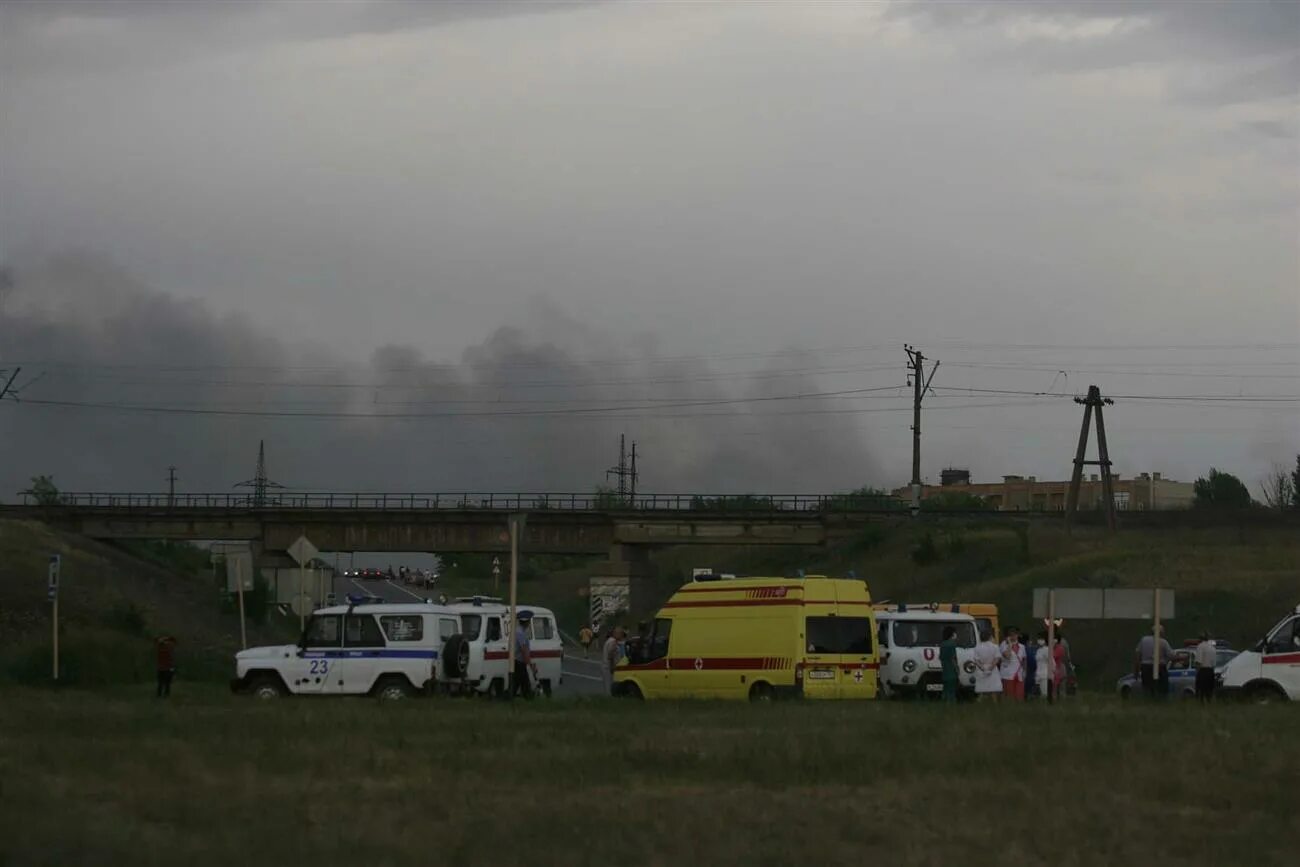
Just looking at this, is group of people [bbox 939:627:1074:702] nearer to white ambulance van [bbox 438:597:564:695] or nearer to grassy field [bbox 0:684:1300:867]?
grassy field [bbox 0:684:1300:867]

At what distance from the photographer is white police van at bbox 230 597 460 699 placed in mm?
31516

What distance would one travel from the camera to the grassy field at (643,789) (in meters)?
13.8

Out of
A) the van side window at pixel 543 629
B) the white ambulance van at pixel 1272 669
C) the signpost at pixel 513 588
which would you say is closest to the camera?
the signpost at pixel 513 588

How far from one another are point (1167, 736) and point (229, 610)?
54.0 m

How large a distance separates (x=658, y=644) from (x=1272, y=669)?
1081 centimetres

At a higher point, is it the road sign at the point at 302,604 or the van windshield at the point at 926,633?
the road sign at the point at 302,604

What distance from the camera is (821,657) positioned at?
31.2 m

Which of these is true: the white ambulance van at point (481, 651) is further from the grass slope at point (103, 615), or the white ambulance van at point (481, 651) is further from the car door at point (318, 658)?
the grass slope at point (103, 615)

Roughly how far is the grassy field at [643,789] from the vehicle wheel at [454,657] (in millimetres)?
6750

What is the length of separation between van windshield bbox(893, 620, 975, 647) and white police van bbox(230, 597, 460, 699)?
31.0 feet

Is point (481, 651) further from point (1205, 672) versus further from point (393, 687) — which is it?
point (1205, 672)

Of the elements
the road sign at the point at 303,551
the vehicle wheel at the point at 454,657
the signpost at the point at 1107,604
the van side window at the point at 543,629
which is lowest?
the vehicle wheel at the point at 454,657

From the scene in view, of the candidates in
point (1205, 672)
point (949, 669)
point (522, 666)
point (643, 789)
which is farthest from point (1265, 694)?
point (643, 789)

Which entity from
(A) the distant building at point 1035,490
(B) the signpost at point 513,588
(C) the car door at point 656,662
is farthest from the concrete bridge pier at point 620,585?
(A) the distant building at point 1035,490
